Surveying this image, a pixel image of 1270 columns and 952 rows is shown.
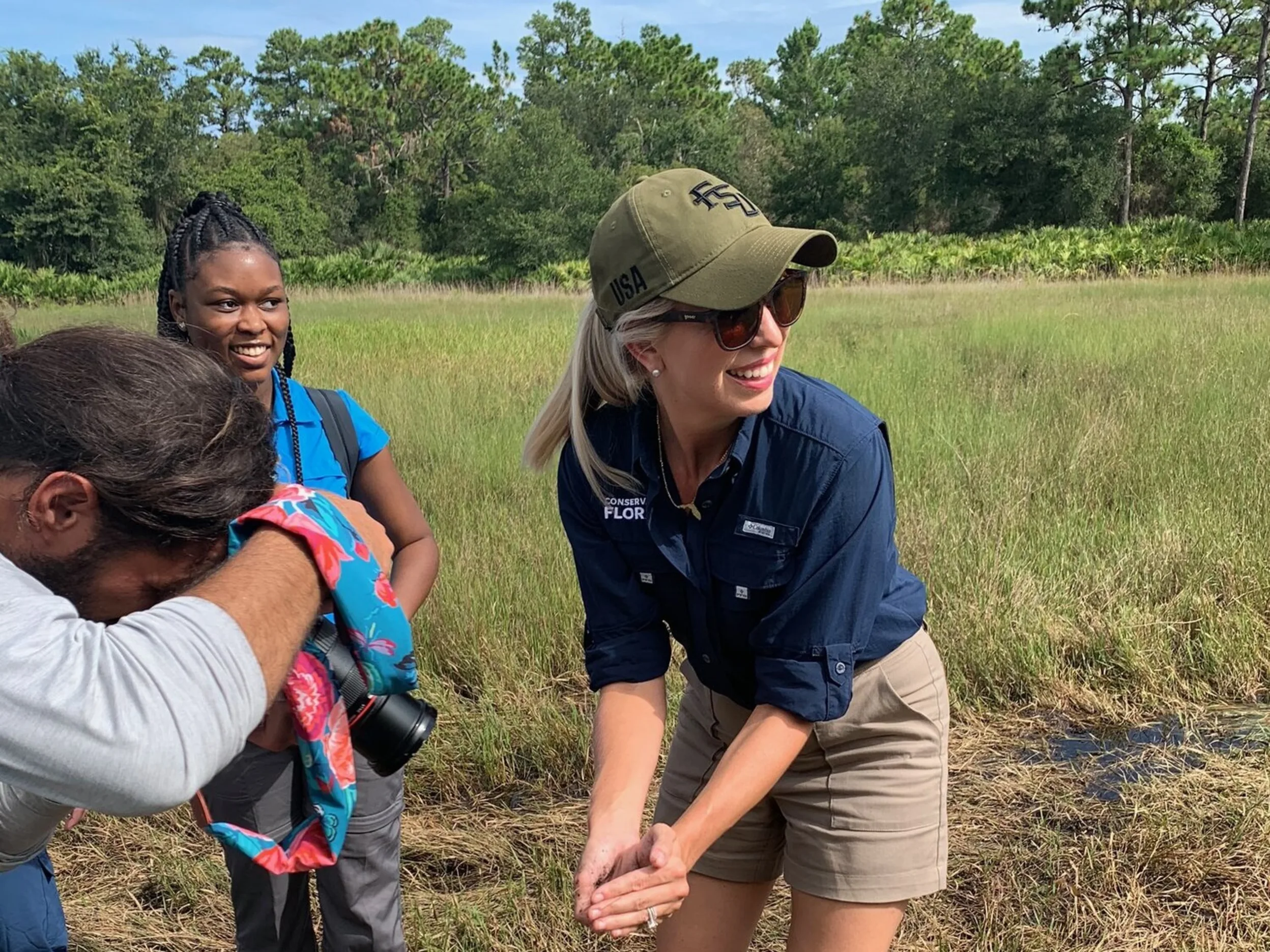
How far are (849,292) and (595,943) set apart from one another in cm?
1872

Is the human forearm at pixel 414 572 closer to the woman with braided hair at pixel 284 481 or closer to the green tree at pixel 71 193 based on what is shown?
the woman with braided hair at pixel 284 481

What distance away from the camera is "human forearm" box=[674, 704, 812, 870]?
1.72m

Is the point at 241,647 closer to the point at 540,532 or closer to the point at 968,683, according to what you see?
the point at 968,683

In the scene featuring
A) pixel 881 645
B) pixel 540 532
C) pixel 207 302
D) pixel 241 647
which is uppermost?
pixel 207 302

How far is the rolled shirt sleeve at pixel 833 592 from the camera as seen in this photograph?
71.2 inches

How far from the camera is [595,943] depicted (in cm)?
275

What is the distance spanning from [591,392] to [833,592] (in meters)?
0.63

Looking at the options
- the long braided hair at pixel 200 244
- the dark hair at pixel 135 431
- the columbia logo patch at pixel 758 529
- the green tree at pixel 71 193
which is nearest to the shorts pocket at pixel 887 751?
the columbia logo patch at pixel 758 529

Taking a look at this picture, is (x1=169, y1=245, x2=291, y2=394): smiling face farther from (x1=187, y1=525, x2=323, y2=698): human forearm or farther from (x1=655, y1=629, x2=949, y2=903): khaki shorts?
(x1=655, y1=629, x2=949, y2=903): khaki shorts

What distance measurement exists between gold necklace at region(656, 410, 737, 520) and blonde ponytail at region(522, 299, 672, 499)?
0.06 m

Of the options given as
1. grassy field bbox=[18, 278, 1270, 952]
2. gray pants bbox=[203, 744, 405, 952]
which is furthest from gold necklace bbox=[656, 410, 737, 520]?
grassy field bbox=[18, 278, 1270, 952]

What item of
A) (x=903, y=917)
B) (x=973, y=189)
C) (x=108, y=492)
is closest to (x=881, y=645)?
(x=903, y=917)

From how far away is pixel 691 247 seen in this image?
5.67ft

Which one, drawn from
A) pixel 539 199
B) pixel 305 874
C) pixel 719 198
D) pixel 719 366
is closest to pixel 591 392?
pixel 719 366
